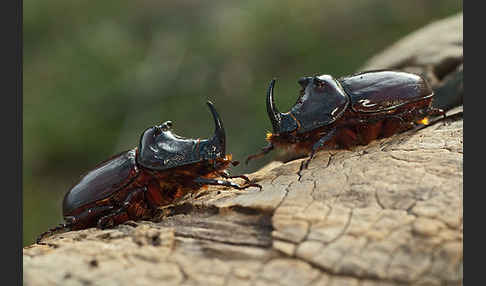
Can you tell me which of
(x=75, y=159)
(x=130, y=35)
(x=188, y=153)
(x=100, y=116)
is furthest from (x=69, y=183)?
(x=188, y=153)

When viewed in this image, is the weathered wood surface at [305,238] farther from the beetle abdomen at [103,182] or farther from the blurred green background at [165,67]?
the blurred green background at [165,67]

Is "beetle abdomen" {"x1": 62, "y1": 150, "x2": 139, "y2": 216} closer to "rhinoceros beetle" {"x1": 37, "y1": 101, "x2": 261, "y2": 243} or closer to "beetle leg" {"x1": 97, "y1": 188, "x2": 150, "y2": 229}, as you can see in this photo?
"rhinoceros beetle" {"x1": 37, "y1": 101, "x2": 261, "y2": 243}

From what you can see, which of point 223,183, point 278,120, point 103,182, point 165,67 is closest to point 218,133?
point 223,183

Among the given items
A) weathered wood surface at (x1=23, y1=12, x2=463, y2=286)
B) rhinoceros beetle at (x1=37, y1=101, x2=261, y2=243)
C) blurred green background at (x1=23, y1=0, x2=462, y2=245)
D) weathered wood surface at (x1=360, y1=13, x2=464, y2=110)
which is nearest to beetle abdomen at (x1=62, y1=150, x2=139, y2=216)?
rhinoceros beetle at (x1=37, y1=101, x2=261, y2=243)

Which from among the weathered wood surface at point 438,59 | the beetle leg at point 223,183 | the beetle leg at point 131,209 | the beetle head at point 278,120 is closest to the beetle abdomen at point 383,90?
the beetle head at point 278,120

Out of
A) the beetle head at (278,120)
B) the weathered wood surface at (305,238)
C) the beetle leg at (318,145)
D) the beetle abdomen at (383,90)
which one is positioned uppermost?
the beetle abdomen at (383,90)

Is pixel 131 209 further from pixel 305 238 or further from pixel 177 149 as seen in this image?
pixel 305 238
